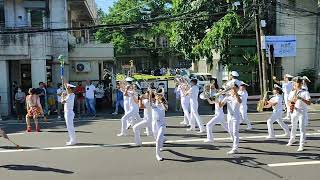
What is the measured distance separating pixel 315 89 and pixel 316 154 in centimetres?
1683

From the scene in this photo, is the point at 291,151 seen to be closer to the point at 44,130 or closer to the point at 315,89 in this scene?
the point at 44,130

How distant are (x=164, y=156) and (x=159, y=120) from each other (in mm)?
984

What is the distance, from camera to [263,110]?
74.4 ft

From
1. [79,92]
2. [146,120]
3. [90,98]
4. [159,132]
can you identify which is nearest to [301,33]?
[90,98]

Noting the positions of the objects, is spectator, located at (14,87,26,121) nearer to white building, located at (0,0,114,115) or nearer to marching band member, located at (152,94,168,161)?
white building, located at (0,0,114,115)

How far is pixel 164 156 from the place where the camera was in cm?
1206

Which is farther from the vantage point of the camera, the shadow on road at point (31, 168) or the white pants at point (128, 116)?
the white pants at point (128, 116)

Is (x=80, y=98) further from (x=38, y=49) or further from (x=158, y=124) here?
(x=158, y=124)

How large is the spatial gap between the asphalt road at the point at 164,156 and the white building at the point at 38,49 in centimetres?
857

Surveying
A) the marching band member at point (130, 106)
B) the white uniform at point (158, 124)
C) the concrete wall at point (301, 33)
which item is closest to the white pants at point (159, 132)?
the white uniform at point (158, 124)

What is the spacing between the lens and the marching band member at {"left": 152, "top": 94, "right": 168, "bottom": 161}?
1155 cm

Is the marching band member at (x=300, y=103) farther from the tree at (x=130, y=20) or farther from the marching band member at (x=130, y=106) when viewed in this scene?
the tree at (x=130, y=20)

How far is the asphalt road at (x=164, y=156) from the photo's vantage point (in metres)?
10.3

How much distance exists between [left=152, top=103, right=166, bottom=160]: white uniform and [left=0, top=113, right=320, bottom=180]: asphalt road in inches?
16.2
